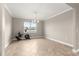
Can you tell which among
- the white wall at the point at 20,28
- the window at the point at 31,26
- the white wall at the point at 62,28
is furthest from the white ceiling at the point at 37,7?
the white wall at the point at 20,28

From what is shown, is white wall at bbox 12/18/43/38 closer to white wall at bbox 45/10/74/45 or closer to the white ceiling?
white wall at bbox 45/10/74/45

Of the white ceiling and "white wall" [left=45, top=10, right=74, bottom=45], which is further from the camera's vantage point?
"white wall" [left=45, top=10, right=74, bottom=45]

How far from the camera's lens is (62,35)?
16.1ft

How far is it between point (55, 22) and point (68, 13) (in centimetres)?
133

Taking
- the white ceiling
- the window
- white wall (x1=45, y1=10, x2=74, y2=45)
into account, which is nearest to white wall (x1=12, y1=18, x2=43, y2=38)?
the window

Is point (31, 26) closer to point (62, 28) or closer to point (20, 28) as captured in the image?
point (20, 28)

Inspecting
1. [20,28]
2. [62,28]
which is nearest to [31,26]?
[20,28]

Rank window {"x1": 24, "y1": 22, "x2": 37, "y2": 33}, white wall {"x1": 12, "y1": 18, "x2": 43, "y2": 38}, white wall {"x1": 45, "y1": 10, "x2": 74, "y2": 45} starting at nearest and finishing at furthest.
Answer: white wall {"x1": 45, "y1": 10, "x2": 74, "y2": 45}
window {"x1": 24, "y1": 22, "x2": 37, "y2": 33}
white wall {"x1": 12, "y1": 18, "x2": 43, "y2": 38}

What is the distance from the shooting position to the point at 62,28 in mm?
4883

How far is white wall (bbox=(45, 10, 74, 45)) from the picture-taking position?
4297mm

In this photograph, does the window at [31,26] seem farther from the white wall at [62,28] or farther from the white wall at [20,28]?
the white wall at [62,28]

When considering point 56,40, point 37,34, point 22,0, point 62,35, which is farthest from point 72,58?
point 37,34

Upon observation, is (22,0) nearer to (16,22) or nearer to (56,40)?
(56,40)

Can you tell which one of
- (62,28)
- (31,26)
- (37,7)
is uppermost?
(37,7)
